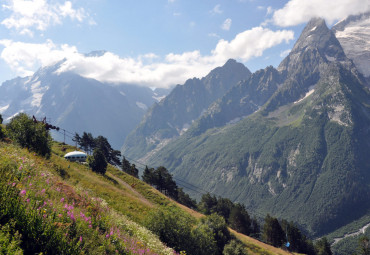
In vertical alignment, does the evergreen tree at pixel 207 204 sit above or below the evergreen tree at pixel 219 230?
below

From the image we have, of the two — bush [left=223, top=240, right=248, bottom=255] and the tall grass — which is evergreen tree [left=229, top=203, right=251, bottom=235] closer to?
bush [left=223, top=240, right=248, bottom=255]

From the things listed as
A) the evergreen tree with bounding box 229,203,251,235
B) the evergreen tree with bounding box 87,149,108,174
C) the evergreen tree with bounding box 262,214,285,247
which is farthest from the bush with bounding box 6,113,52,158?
the evergreen tree with bounding box 262,214,285,247

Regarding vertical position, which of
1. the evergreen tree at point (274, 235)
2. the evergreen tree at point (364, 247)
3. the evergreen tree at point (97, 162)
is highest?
the evergreen tree at point (97, 162)

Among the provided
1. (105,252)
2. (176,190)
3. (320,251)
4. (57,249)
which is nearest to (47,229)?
(57,249)

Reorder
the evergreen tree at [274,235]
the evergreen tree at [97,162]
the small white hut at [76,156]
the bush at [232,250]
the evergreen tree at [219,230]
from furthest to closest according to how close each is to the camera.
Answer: the evergreen tree at [274,235] < the small white hut at [76,156] < the evergreen tree at [97,162] < the evergreen tree at [219,230] < the bush at [232,250]

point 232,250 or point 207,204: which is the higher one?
point 232,250

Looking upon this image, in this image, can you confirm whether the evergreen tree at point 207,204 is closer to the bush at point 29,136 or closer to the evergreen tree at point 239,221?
the evergreen tree at point 239,221

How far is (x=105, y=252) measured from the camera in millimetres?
8648

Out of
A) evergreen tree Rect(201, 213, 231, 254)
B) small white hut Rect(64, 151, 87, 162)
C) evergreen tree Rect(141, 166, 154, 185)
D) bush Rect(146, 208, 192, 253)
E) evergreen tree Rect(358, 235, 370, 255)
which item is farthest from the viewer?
evergreen tree Rect(141, 166, 154, 185)

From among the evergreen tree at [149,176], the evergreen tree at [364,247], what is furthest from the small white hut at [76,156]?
the evergreen tree at [364,247]

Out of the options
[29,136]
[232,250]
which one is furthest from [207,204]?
[29,136]

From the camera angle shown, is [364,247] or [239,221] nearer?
[364,247]

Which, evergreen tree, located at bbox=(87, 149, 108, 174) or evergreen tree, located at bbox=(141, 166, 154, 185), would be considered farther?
evergreen tree, located at bbox=(141, 166, 154, 185)

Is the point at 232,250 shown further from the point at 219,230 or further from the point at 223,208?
the point at 223,208
